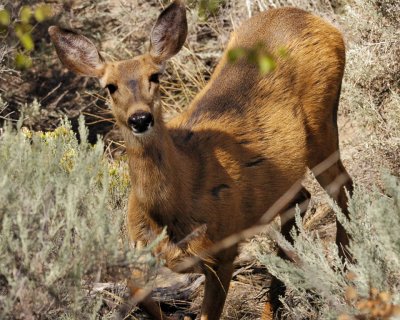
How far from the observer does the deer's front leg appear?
17.6 feet

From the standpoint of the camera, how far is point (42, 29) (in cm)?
947

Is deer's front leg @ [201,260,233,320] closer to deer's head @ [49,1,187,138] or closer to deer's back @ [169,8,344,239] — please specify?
deer's back @ [169,8,344,239]

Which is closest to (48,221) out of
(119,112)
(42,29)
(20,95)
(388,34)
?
(119,112)

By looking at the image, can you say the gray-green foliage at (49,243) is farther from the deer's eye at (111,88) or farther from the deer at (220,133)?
the deer's eye at (111,88)

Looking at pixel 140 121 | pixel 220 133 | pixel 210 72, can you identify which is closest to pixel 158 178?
pixel 140 121

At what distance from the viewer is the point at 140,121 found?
4820mm

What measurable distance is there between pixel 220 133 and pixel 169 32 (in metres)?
0.70

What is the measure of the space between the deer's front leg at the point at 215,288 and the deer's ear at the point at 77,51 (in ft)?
4.61

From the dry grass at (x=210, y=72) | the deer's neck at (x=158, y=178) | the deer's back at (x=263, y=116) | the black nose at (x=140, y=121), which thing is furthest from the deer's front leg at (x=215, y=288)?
the black nose at (x=140, y=121)

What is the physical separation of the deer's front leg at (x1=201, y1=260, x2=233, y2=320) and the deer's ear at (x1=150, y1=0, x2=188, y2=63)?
4.29 ft

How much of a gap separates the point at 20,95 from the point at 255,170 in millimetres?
3955

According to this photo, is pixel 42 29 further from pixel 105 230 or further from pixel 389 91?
pixel 105 230

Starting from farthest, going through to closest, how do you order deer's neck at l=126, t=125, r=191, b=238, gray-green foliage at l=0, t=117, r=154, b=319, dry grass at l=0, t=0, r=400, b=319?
dry grass at l=0, t=0, r=400, b=319
deer's neck at l=126, t=125, r=191, b=238
gray-green foliage at l=0, t=117, r=154, b=319

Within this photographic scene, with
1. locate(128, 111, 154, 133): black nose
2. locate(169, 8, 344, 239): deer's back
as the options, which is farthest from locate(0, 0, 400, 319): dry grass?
locate(128, 111, 154, 133): black nose
